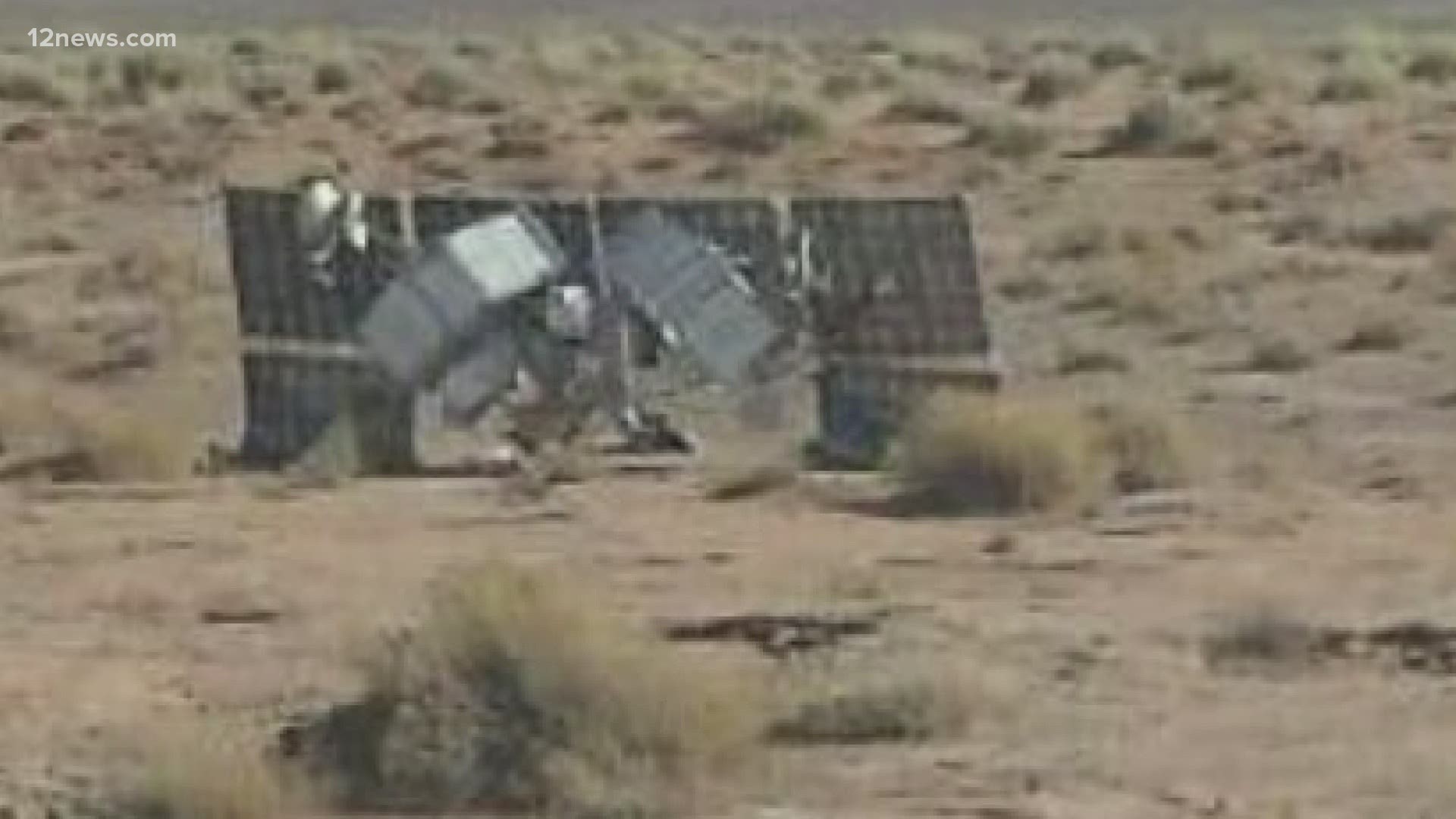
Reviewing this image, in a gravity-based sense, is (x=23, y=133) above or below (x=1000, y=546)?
above

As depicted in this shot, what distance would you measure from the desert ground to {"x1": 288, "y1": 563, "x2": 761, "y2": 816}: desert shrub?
20mm

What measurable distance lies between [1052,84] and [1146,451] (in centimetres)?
4318

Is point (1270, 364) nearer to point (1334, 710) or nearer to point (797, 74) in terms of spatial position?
point (1334, 710)

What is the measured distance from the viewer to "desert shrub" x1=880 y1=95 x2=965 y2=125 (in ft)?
209

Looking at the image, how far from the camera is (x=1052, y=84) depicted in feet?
227

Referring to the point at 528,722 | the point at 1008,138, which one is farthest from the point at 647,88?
the point at 528,722

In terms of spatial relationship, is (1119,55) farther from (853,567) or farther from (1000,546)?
(853,567)

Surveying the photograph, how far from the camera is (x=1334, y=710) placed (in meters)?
17.4

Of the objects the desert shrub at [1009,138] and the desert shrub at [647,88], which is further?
the desert shrub at [647,88]

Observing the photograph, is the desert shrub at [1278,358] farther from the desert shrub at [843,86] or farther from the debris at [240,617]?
the desert shrub at [843,86]

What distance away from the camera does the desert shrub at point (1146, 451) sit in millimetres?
26141

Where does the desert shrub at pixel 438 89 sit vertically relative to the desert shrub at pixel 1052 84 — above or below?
above

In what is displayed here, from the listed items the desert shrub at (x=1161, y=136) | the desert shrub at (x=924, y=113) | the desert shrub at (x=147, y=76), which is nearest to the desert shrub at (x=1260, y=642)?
the desert shrub at (x=1161, y=136)

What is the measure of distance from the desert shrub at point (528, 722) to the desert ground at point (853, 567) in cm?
2
